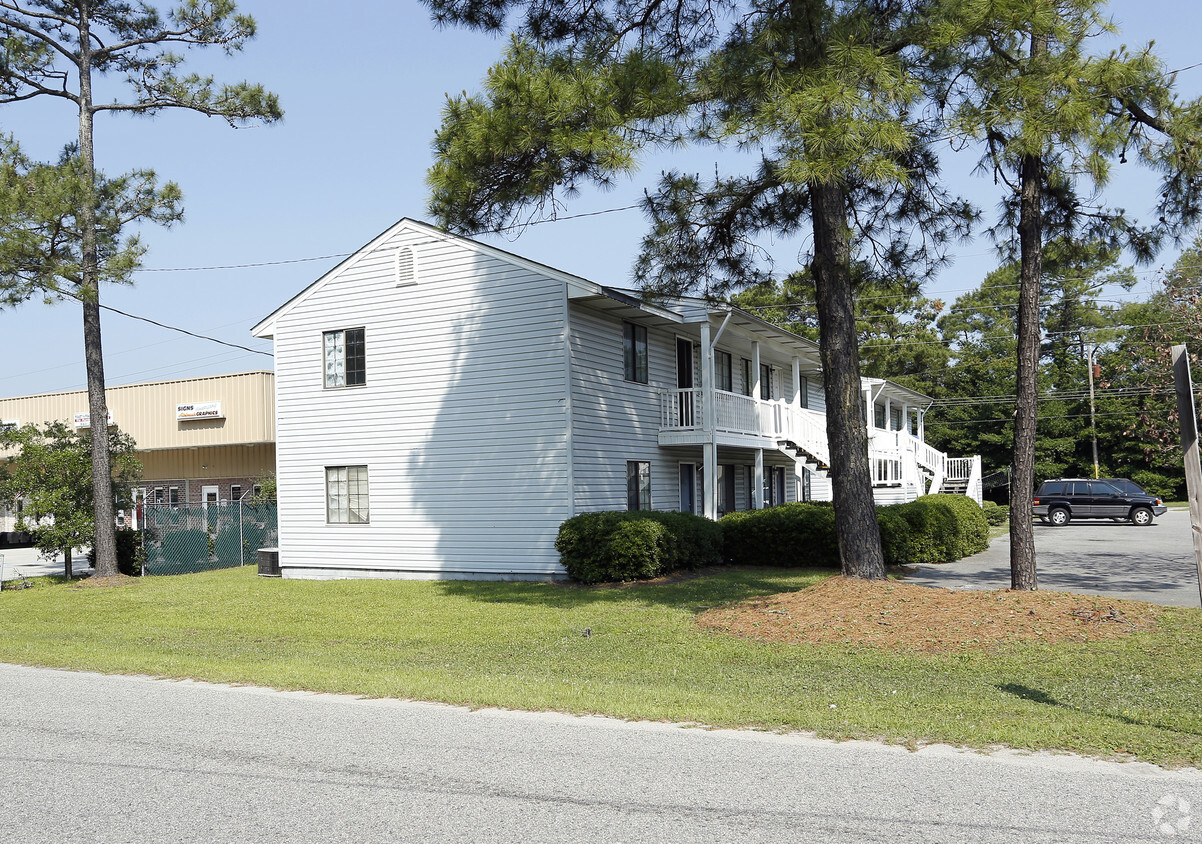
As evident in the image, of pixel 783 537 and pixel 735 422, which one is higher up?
pixel 735 422

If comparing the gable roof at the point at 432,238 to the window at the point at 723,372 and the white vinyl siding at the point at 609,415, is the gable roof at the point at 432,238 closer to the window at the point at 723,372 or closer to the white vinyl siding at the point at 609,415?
the white vinyl siding at the point at 609,415

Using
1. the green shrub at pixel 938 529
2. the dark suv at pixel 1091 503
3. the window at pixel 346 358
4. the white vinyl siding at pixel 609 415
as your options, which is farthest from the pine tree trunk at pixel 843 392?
the dark suv at pixel 1091 503

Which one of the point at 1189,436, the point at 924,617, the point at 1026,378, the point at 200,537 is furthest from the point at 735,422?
the point at 1189,436

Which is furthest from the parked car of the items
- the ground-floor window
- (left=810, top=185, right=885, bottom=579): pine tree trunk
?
(left=810, top=185, right=885, bottom=579): pine tree trunk

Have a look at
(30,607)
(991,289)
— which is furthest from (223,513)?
(991,289)

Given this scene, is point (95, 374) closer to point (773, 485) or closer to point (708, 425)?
point (708, 425)

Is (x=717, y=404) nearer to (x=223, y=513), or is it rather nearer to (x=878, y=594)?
(x=878, y=594)

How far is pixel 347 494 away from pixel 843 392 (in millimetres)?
12451

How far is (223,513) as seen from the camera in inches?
1049

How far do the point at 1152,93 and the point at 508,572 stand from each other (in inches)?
534

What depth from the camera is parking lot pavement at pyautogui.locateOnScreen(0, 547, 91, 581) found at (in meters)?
25.3

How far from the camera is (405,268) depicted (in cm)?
2142

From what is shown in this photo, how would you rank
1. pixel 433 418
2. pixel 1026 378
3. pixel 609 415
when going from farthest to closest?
pixel 433 418 < pixel 609 415 < pixel 1026 378

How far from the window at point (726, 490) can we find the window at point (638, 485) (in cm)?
456
